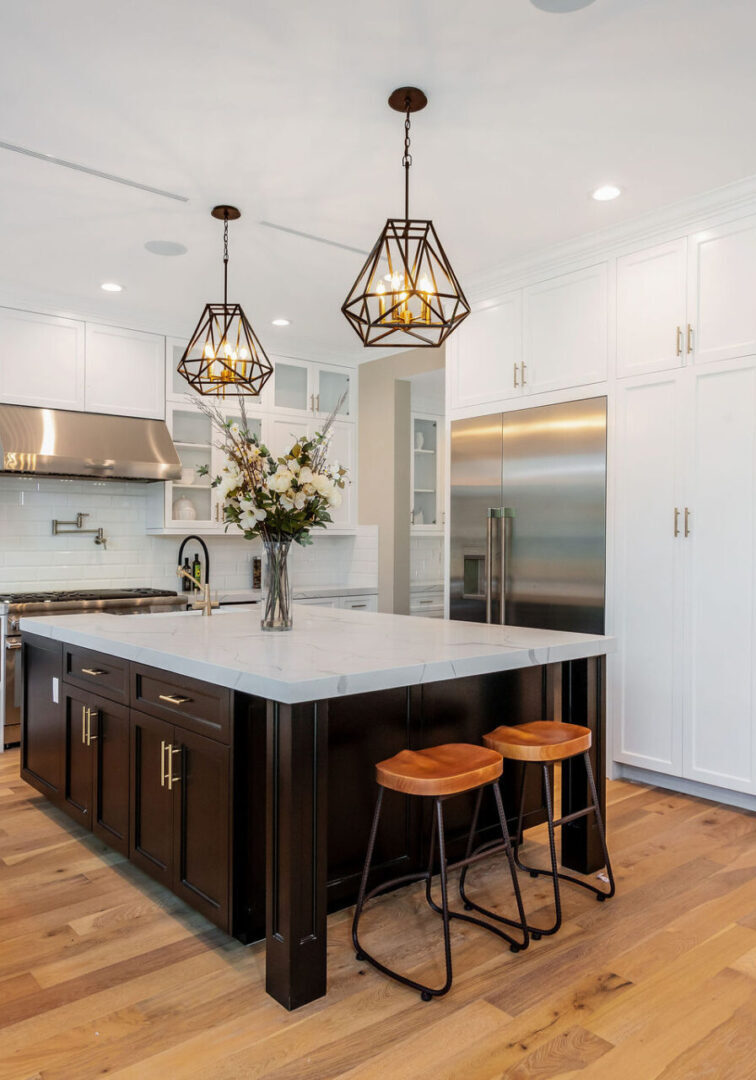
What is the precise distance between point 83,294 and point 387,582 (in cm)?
306

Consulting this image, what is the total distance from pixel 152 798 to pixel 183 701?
42 centimetres

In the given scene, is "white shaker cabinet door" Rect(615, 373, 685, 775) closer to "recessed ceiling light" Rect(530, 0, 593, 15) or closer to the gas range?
"recessed ceiling light" Rect(530, 0, 593, 15)

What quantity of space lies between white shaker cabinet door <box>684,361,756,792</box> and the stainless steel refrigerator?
0.51 m

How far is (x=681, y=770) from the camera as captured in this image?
3.62m

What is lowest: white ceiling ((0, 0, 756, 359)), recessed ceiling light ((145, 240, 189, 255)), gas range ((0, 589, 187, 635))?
gas range ((0, 589, 187, 635))

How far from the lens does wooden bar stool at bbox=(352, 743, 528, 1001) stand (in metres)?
1.97

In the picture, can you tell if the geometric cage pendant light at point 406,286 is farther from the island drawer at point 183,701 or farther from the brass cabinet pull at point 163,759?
the brass cabinet pull at point 163,759

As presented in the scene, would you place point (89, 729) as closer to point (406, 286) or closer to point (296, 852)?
point (296, 852)

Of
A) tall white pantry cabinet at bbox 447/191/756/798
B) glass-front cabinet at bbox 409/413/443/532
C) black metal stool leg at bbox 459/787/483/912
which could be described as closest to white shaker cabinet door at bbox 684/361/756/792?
tall white pantry cabinet at bbox 447/191/756/798

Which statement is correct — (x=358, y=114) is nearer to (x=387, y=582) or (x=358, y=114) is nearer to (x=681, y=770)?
(x=681, y=770)

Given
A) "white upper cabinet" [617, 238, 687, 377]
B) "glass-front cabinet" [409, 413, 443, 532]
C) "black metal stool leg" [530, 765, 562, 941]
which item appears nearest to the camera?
"black metal stool leg" [530, 765, 562, 941]

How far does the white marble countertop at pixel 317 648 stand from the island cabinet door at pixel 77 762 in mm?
279

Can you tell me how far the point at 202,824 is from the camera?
88.0 inches

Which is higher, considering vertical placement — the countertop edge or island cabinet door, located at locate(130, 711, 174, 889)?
the countertop edge
